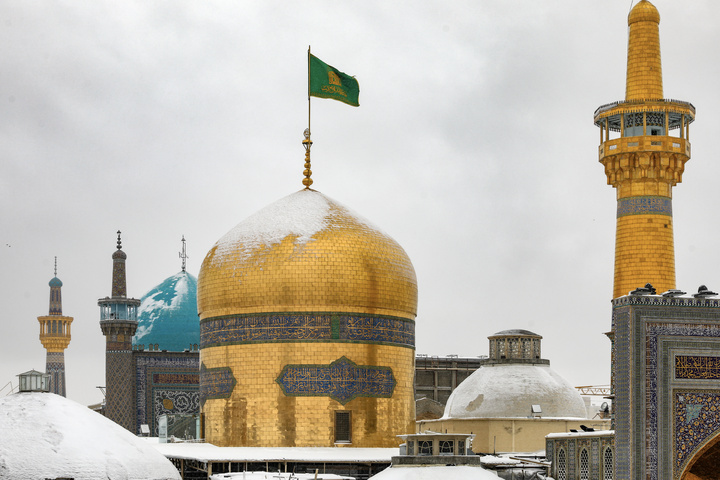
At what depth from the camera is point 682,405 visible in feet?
67.3

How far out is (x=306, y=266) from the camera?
2659 cm

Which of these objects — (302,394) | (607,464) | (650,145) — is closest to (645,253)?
(650,145)

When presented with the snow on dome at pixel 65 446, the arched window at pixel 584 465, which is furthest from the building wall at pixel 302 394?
the arched window at pixel 584 465

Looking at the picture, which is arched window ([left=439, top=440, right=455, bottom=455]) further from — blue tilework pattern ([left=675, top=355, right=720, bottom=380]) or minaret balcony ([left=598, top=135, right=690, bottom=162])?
minaret balcony ([left=598, top=135, right=690, bottom=162])

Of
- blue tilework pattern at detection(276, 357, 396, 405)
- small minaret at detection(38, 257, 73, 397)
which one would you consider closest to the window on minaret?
blue tilework pattern at detection(276, 357, 396, 405)

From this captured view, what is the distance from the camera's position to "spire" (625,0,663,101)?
28078 mm

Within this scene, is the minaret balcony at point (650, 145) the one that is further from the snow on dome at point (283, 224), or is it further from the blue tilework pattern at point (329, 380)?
the blue tilework pattern at point (329, 380)

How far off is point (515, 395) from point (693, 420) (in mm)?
12350

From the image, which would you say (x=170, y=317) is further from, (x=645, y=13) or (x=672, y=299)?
(x=672, y=299)

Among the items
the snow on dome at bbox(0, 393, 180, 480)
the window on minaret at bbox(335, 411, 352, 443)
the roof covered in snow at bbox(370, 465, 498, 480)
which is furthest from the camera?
the window on minaret at bbox(335, 411, 352, 443)

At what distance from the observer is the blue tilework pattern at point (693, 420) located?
2042 cm

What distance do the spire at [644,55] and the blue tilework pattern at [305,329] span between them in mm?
6665

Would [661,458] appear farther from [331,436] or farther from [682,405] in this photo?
[331,436]

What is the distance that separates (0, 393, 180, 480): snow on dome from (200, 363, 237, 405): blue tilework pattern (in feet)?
9.37
